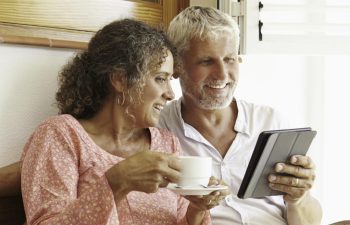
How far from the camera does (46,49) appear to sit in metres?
1.69

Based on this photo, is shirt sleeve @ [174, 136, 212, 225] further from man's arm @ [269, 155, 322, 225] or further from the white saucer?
the white saucer

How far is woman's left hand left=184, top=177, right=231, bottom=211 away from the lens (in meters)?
1.34

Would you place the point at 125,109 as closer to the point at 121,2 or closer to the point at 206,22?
the point at 206,22

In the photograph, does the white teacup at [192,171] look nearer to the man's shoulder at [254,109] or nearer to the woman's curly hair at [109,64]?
the woman's curly hair at [109,64]

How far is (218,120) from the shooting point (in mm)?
1836

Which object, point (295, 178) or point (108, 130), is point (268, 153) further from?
point (108, 130)

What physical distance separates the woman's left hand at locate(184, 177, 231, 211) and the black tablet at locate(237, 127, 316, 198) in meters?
0.12

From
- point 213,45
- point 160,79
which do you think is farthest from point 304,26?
point 160,79

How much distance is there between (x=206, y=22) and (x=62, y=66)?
1.42 ft

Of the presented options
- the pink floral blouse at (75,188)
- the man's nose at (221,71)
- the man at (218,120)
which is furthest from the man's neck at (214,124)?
the pink floral blouse at (75,188)

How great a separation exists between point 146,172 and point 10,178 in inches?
18.5

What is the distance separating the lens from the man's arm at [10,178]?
152cm

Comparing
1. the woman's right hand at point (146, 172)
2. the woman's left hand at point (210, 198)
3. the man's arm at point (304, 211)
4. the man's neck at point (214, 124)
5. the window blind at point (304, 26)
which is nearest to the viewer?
the woman's right hand at point (146, 172)

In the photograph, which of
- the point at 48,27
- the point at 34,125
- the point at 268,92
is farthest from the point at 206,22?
the point at 268,92
